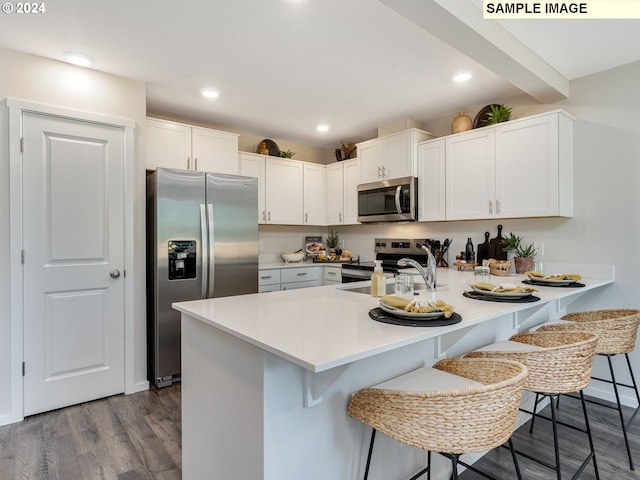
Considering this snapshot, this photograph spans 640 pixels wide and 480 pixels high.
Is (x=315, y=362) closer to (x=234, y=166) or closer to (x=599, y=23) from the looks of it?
(x=599, y=23)

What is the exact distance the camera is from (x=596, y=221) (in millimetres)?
2830

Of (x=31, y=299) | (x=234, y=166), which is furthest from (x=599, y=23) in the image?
(x=31, y=299)

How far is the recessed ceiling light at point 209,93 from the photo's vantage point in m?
3.15

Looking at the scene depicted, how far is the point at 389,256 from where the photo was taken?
4379 millimetres

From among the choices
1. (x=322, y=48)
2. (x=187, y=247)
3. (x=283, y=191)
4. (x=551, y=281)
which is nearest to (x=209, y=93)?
(x=322, y=48)

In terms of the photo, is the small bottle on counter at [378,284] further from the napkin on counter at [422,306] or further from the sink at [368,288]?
the napkin on counter at [422,306]

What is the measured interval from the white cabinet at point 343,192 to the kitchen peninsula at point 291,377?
274cm

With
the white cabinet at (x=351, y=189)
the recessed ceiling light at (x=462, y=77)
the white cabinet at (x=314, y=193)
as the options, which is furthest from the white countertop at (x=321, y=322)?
the white cabinet at (x=314, y=193)

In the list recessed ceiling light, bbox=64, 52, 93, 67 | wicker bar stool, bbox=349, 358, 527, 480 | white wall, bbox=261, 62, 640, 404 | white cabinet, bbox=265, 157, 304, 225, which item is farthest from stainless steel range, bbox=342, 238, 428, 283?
recessed ceiling light, bbox=64, 52, 93, 67

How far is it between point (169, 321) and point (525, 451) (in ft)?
8.62

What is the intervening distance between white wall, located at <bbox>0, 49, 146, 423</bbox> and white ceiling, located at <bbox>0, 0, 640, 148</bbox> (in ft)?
0.34

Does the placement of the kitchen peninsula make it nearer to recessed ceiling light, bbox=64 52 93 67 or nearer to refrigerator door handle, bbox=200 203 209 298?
refrigerator door handle, bbox=200 203 209 298

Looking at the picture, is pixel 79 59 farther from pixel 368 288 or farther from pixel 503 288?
pixel 503 288

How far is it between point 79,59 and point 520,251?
3757 mm
